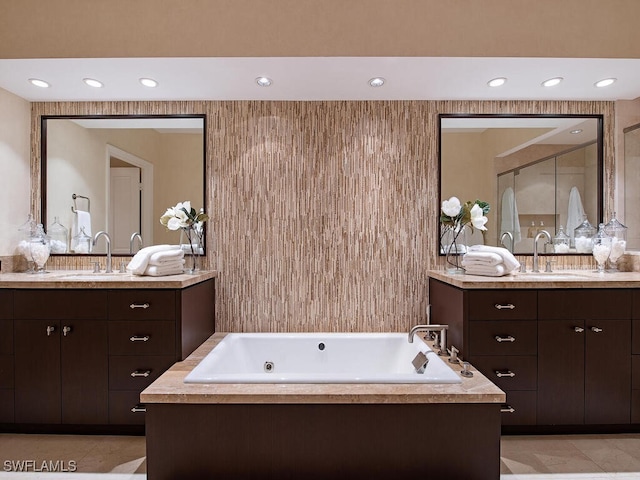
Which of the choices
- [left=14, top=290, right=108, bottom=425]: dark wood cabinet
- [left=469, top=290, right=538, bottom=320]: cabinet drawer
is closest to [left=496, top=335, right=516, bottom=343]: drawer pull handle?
[left=469, top=290, right=538, bottom=320]: cabinet drawer

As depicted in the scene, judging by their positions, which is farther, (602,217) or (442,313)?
(602,217)

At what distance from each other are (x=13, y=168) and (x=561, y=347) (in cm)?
369

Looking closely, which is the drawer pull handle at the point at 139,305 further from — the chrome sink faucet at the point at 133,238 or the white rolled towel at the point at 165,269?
the chrome sink faucet at the point at 133,238

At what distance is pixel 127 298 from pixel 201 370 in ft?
2.27

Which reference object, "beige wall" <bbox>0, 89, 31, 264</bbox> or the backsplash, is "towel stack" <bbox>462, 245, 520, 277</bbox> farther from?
"beige wall" <bbox>0, 89, 31, 264</bbox>

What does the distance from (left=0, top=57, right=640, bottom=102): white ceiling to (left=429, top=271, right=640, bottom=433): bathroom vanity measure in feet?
4.03

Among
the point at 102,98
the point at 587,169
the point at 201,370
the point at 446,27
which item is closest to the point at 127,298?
the point at 201,370

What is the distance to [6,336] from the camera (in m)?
2.15

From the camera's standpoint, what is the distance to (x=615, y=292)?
2.15m

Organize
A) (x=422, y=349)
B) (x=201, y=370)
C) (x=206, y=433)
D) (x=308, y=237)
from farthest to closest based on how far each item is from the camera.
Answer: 1. (x=308, y=237)
2. (x=422, y=349)
3. (x=201, y=370)
4. (x=206, y=433)

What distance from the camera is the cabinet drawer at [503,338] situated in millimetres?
2104

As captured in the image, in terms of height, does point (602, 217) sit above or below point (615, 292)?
above

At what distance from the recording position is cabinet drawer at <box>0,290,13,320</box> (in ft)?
7.04

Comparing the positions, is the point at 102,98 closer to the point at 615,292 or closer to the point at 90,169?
the point at 90,169
